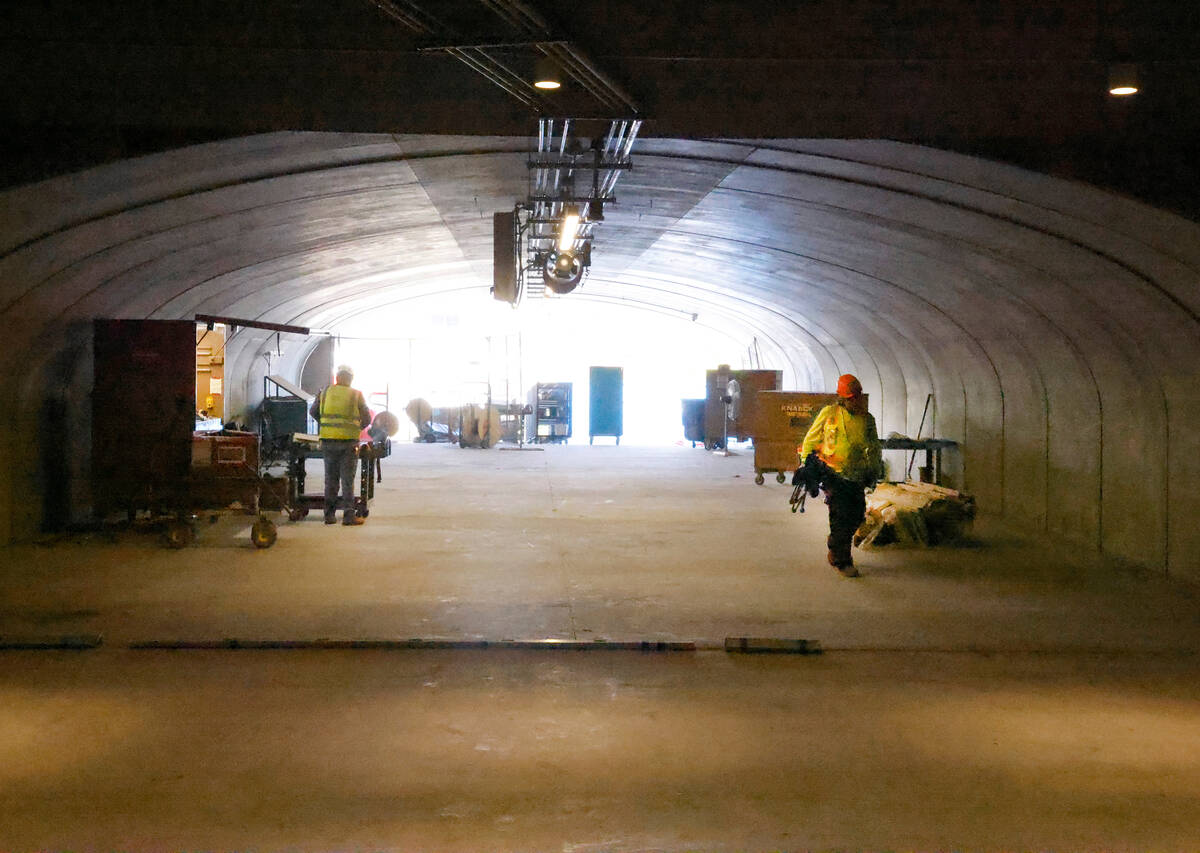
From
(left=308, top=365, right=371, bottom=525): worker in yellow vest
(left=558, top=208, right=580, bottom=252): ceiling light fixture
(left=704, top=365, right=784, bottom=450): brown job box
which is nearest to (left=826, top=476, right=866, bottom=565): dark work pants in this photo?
(left=558, top=208, right=580, bottom=252): ceiling light fixture

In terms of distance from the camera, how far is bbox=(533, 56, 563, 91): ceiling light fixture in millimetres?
6344

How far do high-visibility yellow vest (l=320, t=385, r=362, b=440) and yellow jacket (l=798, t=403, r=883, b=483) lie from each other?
5265 mm

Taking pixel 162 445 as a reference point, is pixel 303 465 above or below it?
below

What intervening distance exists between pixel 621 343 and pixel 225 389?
17.8m

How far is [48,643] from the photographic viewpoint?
270 inches

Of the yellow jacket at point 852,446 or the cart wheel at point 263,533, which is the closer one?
the yellow jacket at point 852,446

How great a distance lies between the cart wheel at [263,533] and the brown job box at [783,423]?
8.38 metres

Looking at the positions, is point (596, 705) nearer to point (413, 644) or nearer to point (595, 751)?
point (595, 751)

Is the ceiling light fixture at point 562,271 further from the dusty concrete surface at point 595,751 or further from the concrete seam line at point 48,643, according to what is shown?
the concrete seam line at point 48,643

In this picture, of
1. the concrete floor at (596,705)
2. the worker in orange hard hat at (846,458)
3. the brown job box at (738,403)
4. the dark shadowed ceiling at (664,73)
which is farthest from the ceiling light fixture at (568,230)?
the brown job box at (738,403)

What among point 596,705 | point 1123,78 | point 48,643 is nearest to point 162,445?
point 48,643

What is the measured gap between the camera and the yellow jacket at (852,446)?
9617mm

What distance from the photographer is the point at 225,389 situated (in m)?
20.7

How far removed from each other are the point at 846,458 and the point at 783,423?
25.0ft
